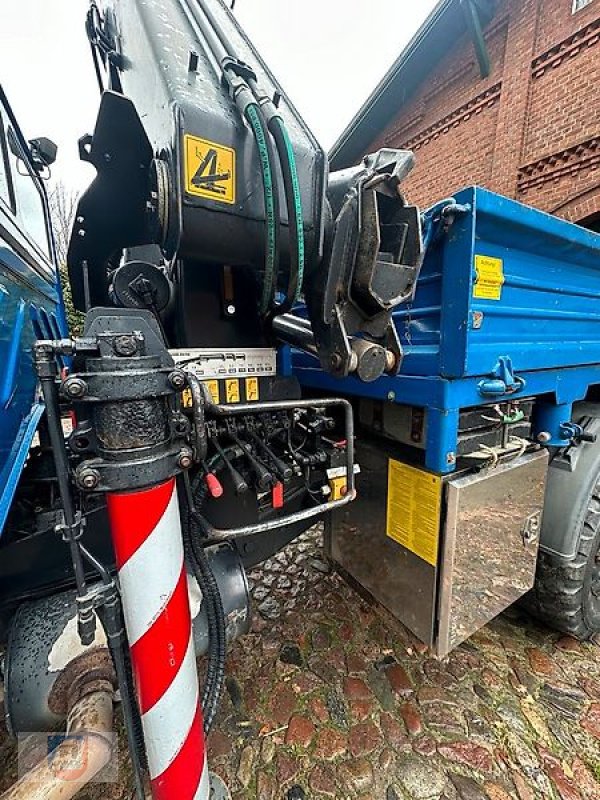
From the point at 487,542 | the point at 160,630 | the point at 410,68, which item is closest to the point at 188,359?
the point at 160,630

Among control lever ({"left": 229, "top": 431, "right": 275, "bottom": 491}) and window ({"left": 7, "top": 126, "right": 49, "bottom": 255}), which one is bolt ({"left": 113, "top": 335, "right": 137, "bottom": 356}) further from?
window ({"left": 7, "top": 126, "right": 49, "bottom": 255})

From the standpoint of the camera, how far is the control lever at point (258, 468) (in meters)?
1.17

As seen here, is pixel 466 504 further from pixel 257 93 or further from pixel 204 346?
pixel 257 93

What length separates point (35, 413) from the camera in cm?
141

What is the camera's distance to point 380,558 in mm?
1819

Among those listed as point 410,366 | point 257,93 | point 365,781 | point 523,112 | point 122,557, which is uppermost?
point 523,112

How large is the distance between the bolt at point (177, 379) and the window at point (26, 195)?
1.37 meters

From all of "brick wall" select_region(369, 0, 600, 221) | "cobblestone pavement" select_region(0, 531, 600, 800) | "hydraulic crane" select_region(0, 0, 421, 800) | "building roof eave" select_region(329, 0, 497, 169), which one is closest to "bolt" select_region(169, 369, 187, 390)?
"hydraulic crane" select_region(0, 0, 421, 800)

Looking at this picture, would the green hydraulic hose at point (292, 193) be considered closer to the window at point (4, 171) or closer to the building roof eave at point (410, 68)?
the window at point (4, 171)

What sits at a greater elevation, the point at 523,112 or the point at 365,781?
the point at 523,112

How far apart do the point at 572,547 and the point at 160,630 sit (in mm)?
1898

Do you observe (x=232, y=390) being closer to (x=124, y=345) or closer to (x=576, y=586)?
(x=124, y=345)

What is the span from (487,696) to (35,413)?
2.22m

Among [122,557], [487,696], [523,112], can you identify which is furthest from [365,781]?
[523,112]
